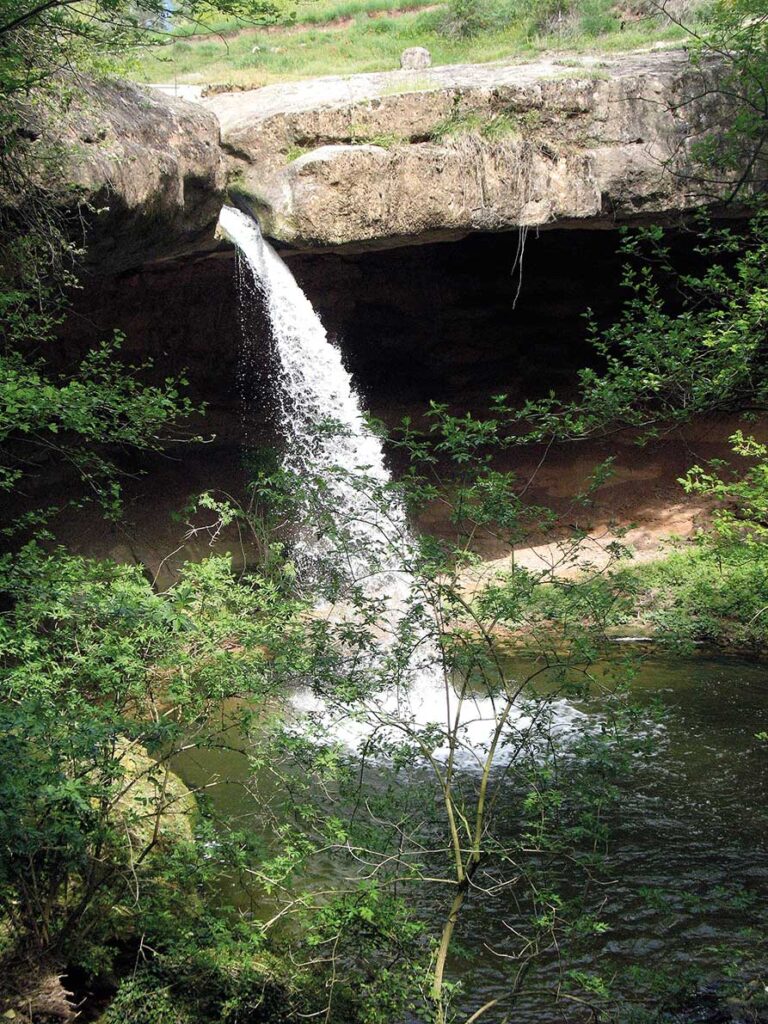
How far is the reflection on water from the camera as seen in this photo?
4.93m

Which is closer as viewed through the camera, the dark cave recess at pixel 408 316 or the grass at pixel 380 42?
the dark cave recess at pixel 408 316

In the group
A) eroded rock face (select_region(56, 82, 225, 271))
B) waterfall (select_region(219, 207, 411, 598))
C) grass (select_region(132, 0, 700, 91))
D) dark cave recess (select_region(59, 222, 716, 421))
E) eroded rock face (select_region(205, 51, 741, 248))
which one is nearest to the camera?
eroded rock face (select_region(56, 82, 225, 271))

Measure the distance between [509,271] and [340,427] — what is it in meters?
9.50

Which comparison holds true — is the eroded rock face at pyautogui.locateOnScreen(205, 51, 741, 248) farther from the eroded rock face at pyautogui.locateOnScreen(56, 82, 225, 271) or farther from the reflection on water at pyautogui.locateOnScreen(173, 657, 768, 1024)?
the reflection on water at pyautogui.locateOnScreen(173, 657, 768, 1024)

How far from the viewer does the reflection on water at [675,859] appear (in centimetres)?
493

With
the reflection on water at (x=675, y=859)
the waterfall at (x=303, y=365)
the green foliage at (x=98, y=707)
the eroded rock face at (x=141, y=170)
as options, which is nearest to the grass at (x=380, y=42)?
the waterfall at (x=303, y=365)

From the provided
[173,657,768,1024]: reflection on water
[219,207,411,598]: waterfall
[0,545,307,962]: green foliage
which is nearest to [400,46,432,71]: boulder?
[219,207,411,598]: waterfall

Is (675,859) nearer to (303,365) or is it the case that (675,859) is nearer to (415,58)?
(303,365)

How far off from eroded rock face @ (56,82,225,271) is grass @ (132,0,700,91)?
327cm

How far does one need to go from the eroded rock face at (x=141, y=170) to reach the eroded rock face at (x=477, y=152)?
36.8 inches

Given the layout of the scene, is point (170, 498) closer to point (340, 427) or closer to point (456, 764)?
point (456, 764)

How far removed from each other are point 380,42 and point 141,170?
10170 millimetres

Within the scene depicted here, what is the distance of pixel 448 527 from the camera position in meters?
13.6

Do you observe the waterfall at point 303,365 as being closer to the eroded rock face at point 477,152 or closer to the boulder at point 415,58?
the eroded rock face at point 477,152
